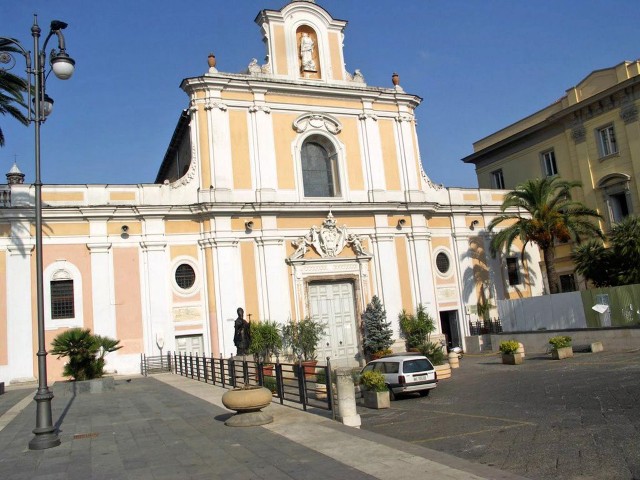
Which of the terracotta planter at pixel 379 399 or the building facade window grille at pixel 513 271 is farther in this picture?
the building facade window grille at pixel 513 271

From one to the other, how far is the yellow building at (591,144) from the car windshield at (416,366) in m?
19.2

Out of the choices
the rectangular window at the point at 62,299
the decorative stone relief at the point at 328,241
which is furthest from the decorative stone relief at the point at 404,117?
the rectangular window at the point at 62,299

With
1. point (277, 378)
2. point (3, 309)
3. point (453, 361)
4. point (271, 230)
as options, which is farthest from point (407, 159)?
point (3, 309)

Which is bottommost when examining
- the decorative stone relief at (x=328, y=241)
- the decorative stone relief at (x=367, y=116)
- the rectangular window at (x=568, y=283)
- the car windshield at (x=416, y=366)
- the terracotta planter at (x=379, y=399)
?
the terracotta planter at (x=379, y=399)

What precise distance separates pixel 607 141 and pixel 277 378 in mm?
25785

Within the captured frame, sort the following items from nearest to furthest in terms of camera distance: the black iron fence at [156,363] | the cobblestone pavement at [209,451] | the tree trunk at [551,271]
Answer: the cobblestone pavement at [209,451] → the black iron fence at [156,363] → the tree trunk at [551,271]

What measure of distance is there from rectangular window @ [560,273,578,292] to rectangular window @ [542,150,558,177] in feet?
20.0

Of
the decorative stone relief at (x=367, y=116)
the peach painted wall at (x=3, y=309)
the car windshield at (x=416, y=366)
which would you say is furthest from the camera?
the decorative stone relief at (x=367, y=116)

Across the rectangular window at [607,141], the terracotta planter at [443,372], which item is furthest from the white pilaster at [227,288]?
the rectangular window at [607,141]

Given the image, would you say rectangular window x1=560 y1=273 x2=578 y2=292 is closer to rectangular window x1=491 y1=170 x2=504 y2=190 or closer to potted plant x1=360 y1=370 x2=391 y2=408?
rectangular window x1=491 y1=170 x2=504 y2=190

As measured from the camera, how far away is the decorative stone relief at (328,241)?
28.7 metres

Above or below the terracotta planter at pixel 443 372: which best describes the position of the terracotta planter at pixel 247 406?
above

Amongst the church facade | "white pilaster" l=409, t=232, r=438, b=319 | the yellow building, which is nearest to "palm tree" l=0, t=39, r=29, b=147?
the church facade

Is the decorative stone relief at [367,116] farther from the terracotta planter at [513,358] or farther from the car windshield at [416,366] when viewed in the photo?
the car windshield at [416,366]
